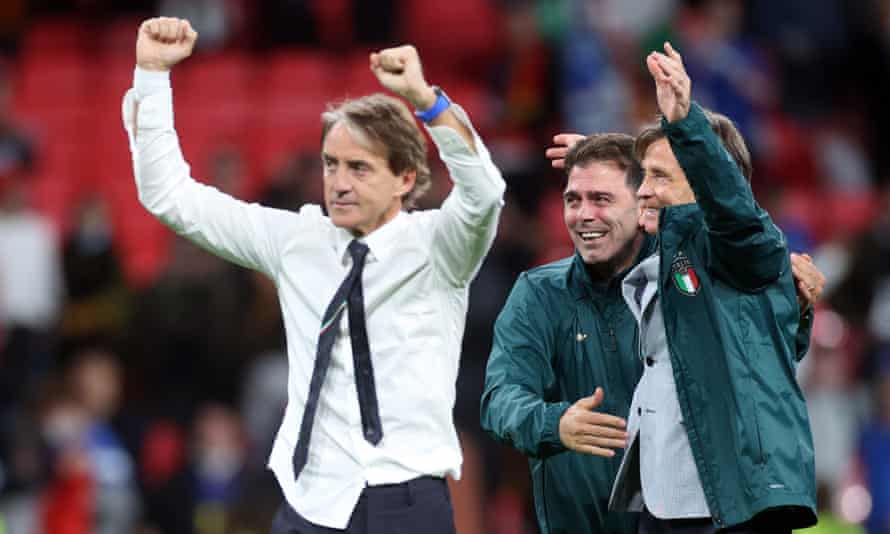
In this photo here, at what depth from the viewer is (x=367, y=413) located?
4.59 m

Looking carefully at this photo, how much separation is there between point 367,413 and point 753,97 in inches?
315

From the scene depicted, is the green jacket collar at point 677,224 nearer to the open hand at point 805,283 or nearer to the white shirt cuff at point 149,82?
the open hand at point 805,283

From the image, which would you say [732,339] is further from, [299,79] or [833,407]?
[299,79]

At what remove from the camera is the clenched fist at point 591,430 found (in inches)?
165

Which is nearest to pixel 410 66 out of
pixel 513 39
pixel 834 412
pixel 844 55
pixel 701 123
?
pixel 701 123

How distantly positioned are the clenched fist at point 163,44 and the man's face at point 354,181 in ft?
1.57

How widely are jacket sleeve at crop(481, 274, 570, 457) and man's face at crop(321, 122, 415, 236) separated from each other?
1.51 feet

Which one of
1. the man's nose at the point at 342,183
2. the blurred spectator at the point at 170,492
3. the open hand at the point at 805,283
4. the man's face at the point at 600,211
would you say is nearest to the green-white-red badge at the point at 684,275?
the open hand at the point at 805,283

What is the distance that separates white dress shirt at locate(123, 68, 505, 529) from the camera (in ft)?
15.0

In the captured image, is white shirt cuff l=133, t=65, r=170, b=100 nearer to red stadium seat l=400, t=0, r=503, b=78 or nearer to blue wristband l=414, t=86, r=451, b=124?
blue wristband l=414, t=86, r=451, b=124

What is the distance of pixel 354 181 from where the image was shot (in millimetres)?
4762

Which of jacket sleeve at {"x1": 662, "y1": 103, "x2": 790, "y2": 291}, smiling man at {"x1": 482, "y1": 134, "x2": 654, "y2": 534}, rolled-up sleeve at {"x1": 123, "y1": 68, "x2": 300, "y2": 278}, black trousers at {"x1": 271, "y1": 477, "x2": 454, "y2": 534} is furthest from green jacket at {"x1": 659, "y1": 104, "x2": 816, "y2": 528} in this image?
rolled-up sleeve at {"x1": 123, "y1": 68, "x2": 300, "y2": 278}

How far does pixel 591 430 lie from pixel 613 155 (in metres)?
0.92

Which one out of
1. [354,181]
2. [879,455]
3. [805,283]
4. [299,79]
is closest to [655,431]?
[805,283]
